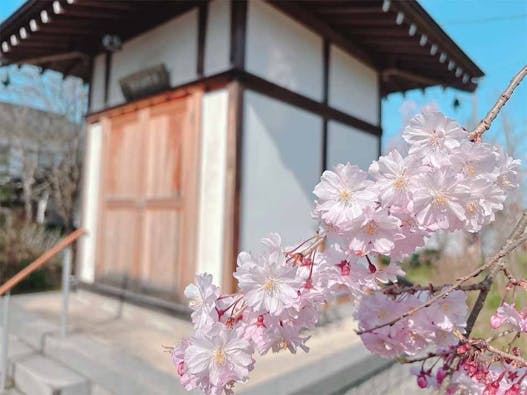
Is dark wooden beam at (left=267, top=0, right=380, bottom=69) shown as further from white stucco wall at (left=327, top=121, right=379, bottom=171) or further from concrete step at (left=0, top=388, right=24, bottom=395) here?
concrete step at (left=0, top=388, right=24, bottom=395)

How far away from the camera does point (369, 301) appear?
0.91 meters

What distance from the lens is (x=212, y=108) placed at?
3.23 metres

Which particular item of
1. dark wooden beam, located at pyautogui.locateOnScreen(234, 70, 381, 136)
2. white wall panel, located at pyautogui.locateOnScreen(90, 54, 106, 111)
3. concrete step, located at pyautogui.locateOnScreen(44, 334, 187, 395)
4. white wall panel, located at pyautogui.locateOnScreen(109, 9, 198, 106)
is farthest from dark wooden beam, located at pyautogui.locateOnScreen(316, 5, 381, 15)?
concrete step, located at pyautogui.locateOnScreen(44, 334, 187, 395)

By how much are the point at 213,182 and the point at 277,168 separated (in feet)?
1.98

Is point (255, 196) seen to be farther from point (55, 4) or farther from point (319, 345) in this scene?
point (55, 4)

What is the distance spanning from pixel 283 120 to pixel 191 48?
1.07m

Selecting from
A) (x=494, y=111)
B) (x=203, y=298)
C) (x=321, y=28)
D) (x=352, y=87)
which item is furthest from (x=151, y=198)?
(x=494, y=111)

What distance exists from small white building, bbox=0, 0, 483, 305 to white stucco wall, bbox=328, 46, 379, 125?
0.02 m

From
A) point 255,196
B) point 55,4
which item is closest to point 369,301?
point 255,196

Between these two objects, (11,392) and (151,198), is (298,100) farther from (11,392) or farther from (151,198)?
(11,392)

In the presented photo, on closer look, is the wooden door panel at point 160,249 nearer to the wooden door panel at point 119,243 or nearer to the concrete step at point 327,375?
the wooden door panel at point 119,243

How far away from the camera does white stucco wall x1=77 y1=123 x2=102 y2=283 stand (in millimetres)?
4441

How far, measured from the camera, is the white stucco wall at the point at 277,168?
3.15 m

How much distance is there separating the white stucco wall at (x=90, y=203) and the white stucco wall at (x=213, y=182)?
180 centimetres
